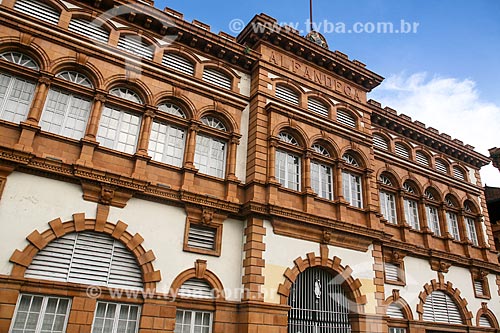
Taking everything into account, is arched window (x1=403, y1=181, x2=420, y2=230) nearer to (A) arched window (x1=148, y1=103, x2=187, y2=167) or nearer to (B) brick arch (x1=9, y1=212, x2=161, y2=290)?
(A) arched window (x1=148, y1=103, x2=187, y2=167)

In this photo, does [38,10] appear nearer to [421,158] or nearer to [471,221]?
[421,158]

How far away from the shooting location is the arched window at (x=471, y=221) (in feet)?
72.3

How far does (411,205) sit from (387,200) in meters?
1.76

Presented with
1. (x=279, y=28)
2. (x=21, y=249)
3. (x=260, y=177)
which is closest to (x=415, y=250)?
(x=260, y=177)

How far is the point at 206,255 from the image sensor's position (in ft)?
42.5

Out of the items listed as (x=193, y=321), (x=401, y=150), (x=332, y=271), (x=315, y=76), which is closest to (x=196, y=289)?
(x=193, y=321)

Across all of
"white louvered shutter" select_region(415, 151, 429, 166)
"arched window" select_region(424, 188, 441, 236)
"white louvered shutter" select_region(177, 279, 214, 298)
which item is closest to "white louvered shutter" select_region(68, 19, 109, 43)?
"white louvered shutter" select_region(177, 279, 214, 298)

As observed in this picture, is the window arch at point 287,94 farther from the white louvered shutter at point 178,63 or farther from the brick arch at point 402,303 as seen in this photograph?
the brick arch at point 402,303

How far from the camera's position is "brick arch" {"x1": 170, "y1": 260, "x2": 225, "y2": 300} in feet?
40.4

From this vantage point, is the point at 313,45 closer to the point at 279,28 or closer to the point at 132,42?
the point at 279,28

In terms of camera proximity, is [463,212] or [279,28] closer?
[279,28]

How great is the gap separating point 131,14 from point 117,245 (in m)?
8.25

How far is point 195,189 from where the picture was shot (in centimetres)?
1353

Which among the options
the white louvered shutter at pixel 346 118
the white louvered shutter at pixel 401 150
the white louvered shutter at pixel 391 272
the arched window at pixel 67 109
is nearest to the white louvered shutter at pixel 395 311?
the white louvered shutter at pixel 391 272
